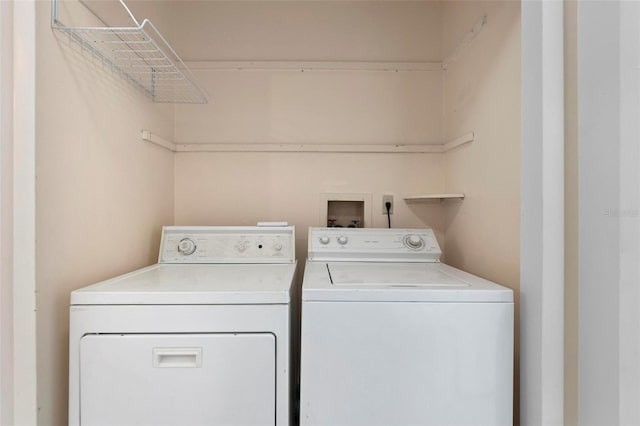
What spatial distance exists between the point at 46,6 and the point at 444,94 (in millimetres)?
1874

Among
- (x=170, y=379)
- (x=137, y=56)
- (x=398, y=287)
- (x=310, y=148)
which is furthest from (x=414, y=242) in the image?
(x=137, y=56)

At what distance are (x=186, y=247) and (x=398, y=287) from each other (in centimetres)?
112

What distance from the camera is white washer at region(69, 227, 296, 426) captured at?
35.8 inches

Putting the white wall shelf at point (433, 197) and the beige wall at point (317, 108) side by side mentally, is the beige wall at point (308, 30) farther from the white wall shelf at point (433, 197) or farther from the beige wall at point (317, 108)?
the white wall shelf at point (433, 197)

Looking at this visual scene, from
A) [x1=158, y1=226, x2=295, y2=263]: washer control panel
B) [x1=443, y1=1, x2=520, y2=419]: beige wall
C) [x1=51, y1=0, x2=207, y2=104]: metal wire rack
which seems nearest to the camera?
[x1=51, y1=0, x2=207, y2=104]: metal wire rack

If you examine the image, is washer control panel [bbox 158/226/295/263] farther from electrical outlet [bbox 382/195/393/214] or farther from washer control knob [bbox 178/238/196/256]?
electrical outlet [bbox 382/195/393/214]

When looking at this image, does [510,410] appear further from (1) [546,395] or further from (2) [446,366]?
(2) [446,366]

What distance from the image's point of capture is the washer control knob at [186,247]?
5.14 feet

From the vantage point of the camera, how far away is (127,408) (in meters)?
0.91

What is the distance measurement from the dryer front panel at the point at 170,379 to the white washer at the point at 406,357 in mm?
175

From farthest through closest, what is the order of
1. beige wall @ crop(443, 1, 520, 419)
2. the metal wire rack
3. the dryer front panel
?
beige wall @ crop(443, 1, 520, 419) < the metal wire rack < the dryer front panel

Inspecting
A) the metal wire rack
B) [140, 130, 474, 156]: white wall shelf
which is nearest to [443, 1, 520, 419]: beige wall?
[140, 130, 474, 156]: white wall shelf
